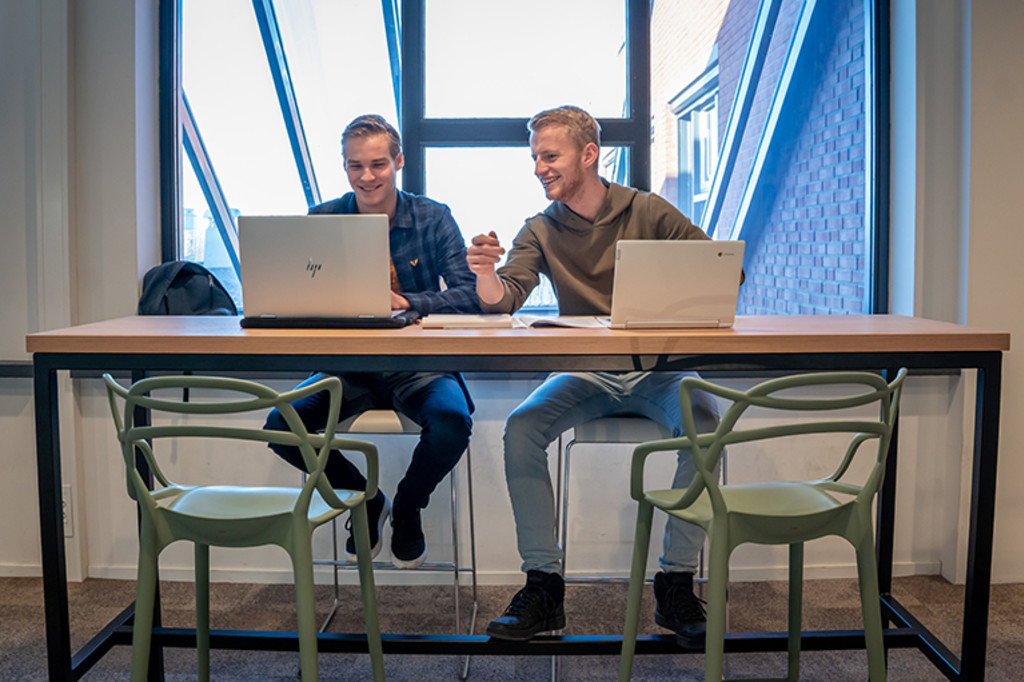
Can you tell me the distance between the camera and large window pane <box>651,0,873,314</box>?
2.93 metres

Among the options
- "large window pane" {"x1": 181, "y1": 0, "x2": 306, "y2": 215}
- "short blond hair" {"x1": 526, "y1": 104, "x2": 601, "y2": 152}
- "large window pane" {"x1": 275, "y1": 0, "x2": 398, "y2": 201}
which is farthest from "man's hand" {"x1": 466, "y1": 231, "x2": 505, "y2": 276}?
"large window pane" {"x1": 181, "y1": 0, "x2": 306, "y2": 215}

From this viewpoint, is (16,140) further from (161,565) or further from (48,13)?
(161,565)

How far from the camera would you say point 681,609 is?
Result: 190 cm

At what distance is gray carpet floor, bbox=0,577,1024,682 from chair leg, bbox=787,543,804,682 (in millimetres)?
292

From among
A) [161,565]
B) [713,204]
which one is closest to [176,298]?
[161,565]

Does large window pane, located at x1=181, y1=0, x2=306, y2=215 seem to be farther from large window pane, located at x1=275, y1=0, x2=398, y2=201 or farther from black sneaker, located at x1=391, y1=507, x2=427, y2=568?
black sneaker, located at x1=391, y1=507, x2=427, y2=568

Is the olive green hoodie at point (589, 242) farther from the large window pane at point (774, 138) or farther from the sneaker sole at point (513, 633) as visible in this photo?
the sneaker sole at point (513, 633)

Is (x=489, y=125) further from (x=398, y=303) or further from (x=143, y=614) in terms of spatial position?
(x=143, y=614)

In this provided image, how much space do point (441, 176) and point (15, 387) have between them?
64.7 inches

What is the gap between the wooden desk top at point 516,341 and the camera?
1638mm

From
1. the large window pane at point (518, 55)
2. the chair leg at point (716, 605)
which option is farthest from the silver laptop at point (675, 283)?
the large window pane at point (518, 55)

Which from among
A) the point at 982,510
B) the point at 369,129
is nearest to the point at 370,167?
the point at 369,129

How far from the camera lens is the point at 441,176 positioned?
2.92m

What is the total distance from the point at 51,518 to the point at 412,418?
2.86 ft
